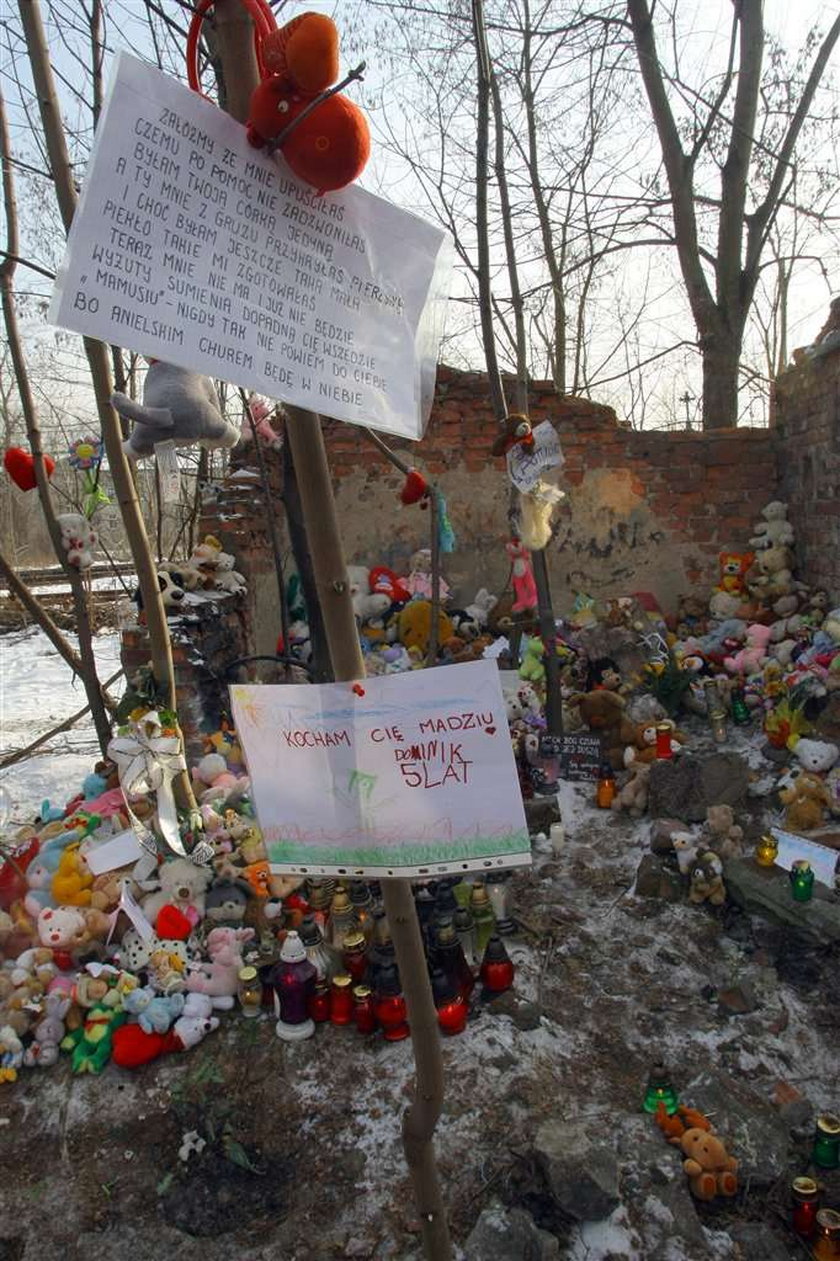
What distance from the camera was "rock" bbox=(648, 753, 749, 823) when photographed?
376 cm

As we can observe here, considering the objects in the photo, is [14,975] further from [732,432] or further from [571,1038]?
[732,432]

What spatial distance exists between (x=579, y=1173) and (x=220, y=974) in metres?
1.33

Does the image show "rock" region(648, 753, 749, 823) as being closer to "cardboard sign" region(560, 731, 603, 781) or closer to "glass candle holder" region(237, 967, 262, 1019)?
"cardboard sign" region(560, 731, 603, 781)

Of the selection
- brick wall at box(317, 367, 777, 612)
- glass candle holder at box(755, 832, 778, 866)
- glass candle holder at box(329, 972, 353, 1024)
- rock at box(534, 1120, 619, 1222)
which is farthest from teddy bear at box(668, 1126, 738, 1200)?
brick wall at box(317, 367, 777, 612)

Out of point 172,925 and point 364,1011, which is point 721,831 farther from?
point 172,925

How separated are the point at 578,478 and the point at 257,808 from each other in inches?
207

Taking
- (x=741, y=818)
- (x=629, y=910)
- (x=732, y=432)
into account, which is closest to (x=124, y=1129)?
(x=629, y=910)

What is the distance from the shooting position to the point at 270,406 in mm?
5883

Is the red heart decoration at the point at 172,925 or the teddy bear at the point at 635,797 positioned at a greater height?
the red heart decoration at the point at 172,925

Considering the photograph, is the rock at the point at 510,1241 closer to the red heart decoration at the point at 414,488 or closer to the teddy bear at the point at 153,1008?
the teddy bear at the point at 153,1008

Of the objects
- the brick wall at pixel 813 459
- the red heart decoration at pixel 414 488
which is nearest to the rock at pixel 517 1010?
the red heart decoration at pixel 414 488

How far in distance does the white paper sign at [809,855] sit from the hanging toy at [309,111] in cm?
288

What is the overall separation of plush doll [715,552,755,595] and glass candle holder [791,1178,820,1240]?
4.52m

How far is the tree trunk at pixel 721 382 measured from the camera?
23.2 ft
